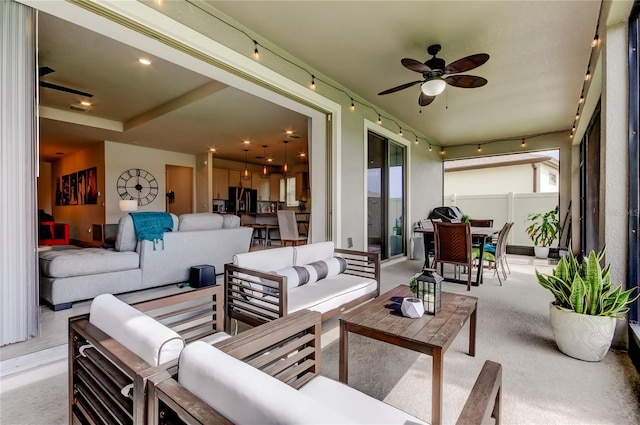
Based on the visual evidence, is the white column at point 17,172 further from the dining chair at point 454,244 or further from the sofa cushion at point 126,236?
the dining chair at point 454,244

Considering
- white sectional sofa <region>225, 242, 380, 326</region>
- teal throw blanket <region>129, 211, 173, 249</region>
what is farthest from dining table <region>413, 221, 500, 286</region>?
teal throw blanket <region>129, 211, 173, 249</region>

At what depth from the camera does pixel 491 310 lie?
3160 millimetres

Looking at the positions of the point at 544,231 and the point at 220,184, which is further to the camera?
the point at 220,184

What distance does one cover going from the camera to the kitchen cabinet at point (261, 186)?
34.5ft

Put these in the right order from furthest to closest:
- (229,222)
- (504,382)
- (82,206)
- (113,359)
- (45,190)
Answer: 1. (45,190)
2. (82,206)
3. (229,222)
4. (504,382)
5. (113,359)

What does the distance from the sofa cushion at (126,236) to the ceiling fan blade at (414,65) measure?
11.7 ft

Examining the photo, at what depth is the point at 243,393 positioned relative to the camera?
646 mm

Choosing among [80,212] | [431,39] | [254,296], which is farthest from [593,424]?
[80,212]

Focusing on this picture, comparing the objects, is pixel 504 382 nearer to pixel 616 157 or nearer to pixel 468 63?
pixel 616 157

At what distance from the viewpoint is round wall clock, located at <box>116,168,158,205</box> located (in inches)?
290

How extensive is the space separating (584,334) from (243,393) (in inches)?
Result: 99.2

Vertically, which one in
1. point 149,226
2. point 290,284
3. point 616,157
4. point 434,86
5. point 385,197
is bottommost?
point 290,284

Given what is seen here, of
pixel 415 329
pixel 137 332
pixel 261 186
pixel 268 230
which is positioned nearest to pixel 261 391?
pixel 137 332

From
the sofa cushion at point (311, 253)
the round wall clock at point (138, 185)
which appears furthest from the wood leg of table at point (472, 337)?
the round wall clock at point (138, 185)
